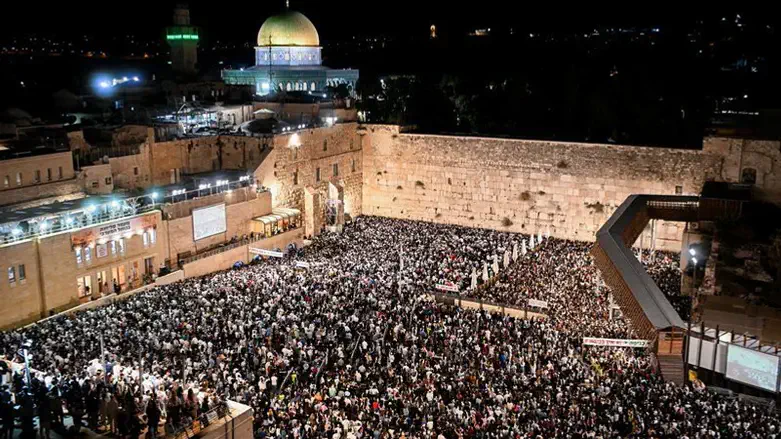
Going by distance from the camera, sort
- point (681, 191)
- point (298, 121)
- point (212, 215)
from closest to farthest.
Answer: point (212, 215) → point (681, 191) → point (298, 121)

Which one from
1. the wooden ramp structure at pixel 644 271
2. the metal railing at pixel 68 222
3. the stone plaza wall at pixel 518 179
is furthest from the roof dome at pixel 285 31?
the wooden ramp structure at pixel 644 271

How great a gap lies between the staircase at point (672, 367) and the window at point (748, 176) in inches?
523

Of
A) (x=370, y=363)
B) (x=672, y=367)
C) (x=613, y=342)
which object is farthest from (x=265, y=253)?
(x=672, y=367)

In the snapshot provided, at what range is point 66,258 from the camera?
2002 cm

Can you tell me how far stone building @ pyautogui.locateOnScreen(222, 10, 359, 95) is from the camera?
4388cm

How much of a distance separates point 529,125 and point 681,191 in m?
13.2

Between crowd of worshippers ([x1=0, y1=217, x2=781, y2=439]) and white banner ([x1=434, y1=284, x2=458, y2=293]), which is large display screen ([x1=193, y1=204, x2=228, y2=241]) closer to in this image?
crowd of worshippers ([x1=0, y1=217, x2=781, y2=439])

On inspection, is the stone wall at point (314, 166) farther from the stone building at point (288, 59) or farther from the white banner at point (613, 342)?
the white banner at point (613, 342)

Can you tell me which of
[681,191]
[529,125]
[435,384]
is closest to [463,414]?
[435,384]

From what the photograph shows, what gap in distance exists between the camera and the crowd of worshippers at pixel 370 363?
41.0 feet

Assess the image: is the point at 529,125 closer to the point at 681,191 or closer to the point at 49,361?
the point at 681,191

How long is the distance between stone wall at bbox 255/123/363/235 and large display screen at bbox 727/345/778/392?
17890mm

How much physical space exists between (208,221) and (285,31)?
22428 mm

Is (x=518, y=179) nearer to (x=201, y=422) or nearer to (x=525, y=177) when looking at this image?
(x=525, y=177)
